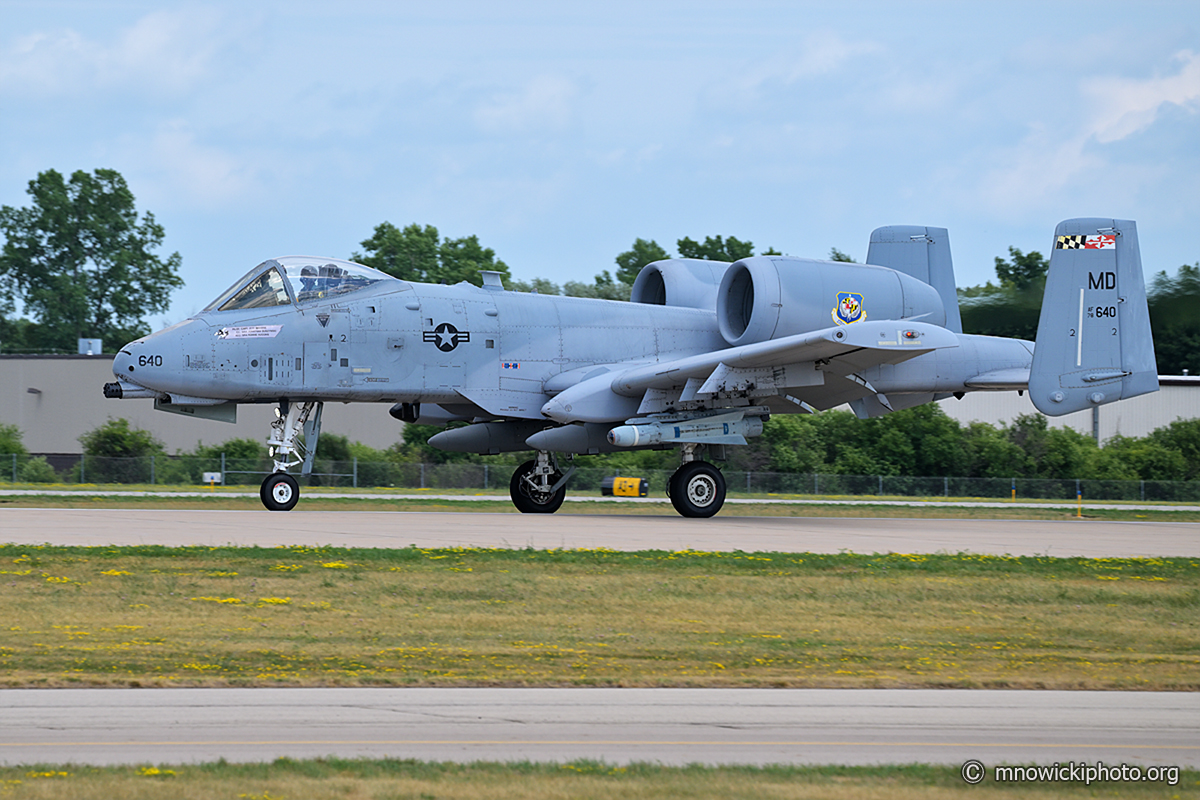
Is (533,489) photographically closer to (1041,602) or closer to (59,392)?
(1041,602)

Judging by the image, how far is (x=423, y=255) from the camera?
260 feet

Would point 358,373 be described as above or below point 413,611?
above

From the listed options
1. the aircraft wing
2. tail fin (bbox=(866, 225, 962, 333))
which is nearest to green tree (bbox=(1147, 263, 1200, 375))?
tail fin (bbox=(866, 225, 962, 333))

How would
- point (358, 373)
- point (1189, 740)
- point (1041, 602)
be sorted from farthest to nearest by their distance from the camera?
1. point (358, 373)
2. point (1041, 602)
3. point (1189, 740)

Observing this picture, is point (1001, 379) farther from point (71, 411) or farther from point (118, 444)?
point (71, 411)

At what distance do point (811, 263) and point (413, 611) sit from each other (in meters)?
13.1

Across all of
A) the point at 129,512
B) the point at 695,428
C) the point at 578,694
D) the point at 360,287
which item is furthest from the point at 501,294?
the point at 578,694

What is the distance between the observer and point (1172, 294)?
42562 mm

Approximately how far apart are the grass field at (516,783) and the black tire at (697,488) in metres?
15.5

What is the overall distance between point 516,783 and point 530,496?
55.9 feet

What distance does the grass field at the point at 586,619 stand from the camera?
8703 millimetres

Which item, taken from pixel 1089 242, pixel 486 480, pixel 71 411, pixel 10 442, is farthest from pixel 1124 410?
pixel 10 442

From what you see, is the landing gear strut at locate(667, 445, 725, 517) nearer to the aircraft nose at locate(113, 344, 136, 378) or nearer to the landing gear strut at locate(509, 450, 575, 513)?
the landing gear strut at locate(509, 450, 575, 513)

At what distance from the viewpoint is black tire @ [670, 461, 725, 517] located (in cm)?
2169
